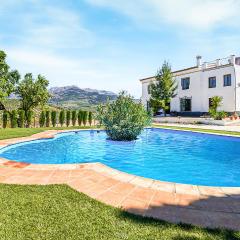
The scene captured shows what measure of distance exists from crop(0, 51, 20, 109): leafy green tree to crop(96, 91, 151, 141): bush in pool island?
19.7m

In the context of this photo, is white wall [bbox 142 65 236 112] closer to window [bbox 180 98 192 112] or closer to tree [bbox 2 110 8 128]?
window [bbox 180 98 192 112]

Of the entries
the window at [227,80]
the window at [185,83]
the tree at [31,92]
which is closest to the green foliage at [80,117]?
the tree at [31,92]

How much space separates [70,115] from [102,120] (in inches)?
370

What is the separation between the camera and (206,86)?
119 ft

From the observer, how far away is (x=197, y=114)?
3722 cm

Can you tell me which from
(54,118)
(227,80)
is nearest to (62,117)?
(54,118)

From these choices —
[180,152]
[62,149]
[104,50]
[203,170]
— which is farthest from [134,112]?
[104,50]

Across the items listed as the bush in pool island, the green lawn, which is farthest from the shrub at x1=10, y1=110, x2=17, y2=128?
the green lawn

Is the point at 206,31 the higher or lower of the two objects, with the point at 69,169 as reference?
higher

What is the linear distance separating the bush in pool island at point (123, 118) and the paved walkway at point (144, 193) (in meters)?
7.99

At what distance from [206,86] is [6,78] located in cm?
2777

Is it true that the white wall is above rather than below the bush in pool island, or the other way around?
above

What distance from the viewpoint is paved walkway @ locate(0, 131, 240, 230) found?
4.43m

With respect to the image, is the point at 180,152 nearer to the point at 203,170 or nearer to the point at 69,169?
the point at 203,170
